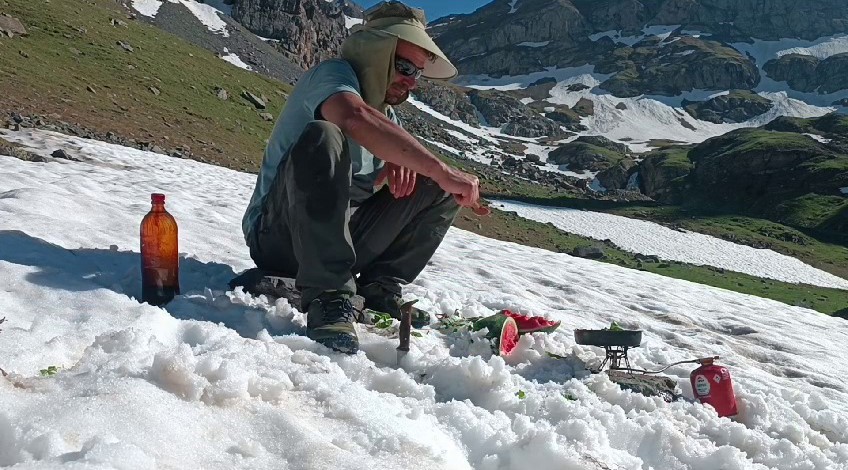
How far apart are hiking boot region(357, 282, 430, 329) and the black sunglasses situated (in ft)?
4.35

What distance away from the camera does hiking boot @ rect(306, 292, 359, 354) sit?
11.2 feet

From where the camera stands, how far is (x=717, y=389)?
3.82 meters

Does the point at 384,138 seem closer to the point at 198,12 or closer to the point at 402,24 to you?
the point at 402,24

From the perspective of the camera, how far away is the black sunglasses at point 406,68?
4.07 metres

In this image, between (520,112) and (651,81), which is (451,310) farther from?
(651,81)

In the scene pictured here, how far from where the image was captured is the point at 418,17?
13.6 ft

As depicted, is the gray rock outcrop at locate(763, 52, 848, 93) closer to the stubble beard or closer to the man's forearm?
the stubble beard

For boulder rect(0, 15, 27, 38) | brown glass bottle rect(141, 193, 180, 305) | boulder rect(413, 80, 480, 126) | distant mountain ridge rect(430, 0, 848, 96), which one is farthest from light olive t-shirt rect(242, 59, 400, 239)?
distant mountain ridge rect(430, 0, 848, 96)

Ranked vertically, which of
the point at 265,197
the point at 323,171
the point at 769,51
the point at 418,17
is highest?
the point at 769,51

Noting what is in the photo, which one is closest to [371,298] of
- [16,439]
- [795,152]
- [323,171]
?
[323,171]

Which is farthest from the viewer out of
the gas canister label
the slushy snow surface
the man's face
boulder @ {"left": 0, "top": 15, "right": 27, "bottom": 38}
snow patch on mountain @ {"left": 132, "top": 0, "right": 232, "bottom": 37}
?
snow patch on mountain @ {"left": 132, "top": 0, "right": 232, "bottom": 37}

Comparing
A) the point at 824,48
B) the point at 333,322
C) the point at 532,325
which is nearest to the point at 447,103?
the point at 824,48

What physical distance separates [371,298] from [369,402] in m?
1.57

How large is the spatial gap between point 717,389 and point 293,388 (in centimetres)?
239
